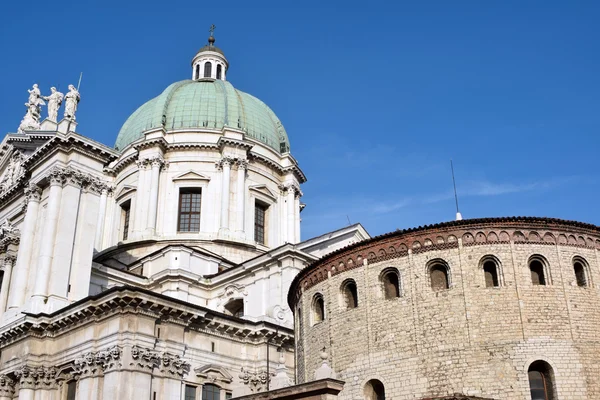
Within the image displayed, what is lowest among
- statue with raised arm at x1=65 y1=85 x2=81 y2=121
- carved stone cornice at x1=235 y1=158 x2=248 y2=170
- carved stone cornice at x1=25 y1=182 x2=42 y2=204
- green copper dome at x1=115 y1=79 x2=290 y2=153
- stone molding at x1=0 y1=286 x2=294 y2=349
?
stone molding at x1=0 y1=286 x2=294 y2=349

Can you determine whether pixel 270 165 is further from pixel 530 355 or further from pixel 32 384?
pixel 530 355

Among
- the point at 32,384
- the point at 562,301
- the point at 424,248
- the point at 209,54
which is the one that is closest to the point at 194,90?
the point at 209,54

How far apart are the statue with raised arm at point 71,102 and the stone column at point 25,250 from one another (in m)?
4.14

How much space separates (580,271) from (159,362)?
54.7ft

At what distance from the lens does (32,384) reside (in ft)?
94.5

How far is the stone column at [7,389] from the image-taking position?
2994 cm

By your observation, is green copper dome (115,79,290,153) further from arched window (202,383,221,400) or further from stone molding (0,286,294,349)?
arched window (202,383,221,400)

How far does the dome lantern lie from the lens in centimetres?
5413

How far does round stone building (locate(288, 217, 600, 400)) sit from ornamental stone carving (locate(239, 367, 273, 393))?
781 centimetres

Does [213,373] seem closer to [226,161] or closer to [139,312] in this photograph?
[139,312]

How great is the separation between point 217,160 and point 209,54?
1291 cm

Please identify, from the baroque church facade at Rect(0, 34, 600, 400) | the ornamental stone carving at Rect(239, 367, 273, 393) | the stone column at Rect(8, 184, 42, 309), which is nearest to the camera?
the baroque church facade at Rect(0, 34, 600, 400)

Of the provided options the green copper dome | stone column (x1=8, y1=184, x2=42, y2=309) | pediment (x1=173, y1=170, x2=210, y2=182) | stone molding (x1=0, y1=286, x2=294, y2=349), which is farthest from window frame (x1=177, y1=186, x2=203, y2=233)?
stone molding (x1=0, y1=286, x2=294, y2=349)

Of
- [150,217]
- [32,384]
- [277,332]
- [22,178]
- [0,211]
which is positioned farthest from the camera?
[150,217]
